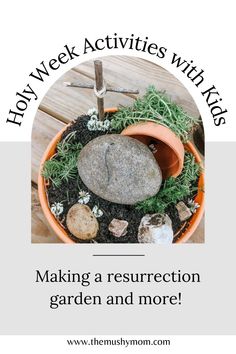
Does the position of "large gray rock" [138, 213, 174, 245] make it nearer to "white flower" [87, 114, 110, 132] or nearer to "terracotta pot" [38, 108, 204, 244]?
"terracotta pot" [38, 108, 204, 244]

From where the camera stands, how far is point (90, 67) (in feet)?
4.44

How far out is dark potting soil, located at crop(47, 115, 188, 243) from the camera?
1.12m

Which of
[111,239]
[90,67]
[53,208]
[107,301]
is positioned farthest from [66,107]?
[107,301]

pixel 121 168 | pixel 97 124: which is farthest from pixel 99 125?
pixel 121 168

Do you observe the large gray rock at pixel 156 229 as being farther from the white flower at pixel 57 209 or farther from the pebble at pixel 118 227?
the white flower at pixel 57 209

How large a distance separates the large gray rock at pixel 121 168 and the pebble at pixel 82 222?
0.38 feet

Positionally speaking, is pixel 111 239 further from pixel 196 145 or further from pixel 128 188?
pixel 196 145

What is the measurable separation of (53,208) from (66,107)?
14.3 inches

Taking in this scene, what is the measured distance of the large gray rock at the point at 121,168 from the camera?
3.14 feet

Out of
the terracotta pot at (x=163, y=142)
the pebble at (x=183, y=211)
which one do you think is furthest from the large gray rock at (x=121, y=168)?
the pebble at (x=183, y=211)

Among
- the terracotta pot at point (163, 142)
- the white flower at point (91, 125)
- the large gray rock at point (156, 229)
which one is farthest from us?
the white flower at point (91, 125)

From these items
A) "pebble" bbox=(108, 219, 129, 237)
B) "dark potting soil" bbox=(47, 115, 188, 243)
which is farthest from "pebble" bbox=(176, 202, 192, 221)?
"pebble" bbox=(108, 219, 129, 237)

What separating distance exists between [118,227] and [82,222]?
94 mm

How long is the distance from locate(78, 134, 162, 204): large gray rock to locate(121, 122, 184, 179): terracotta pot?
0.13ft
